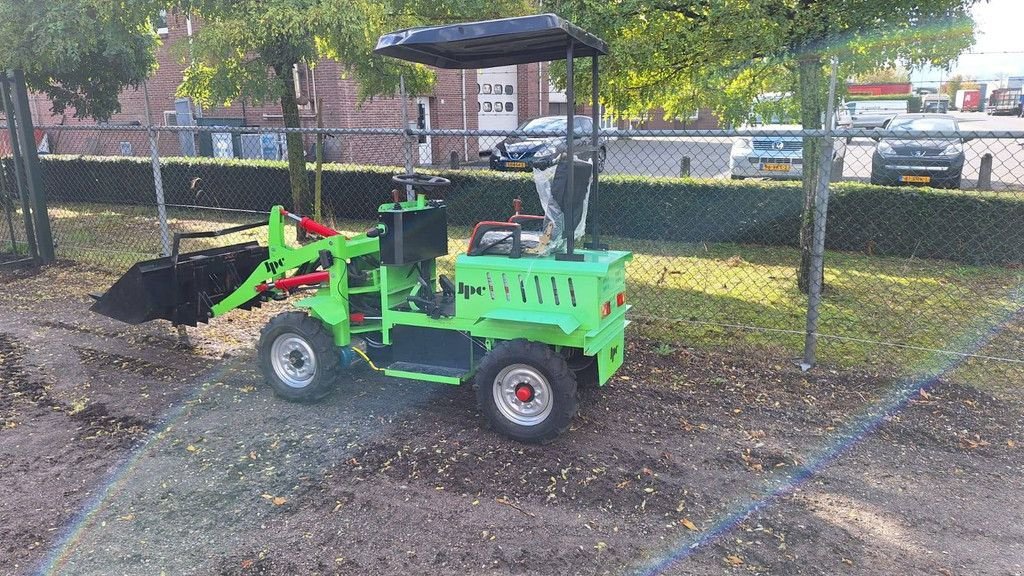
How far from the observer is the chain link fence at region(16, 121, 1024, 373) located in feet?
20.2

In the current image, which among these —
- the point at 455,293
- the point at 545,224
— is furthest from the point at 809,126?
the point at 455,293

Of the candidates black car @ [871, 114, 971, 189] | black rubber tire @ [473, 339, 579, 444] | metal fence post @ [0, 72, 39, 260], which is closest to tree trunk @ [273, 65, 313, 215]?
metal fence post @ [0, 72, 39, 260]

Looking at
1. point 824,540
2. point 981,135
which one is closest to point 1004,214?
point 981,135

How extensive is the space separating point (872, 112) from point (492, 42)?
2493 centimetres

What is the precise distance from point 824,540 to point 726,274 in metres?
5.31

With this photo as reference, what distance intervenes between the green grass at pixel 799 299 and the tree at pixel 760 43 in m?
1.00

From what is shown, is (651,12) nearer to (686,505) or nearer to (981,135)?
(981,135)

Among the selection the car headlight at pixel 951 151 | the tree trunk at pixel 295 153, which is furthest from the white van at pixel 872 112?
the tree trunk at pixel 295 153

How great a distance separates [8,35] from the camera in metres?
7.89

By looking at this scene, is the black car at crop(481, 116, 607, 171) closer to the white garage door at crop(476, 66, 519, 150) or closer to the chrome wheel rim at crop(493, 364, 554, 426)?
the chrome wheel rim at crop(493, 364, 554, 426)

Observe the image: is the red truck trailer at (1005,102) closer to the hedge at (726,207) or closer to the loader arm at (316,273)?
the hedge at (726,207)

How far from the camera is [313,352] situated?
15.8 feet

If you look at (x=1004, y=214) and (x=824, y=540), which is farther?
(x=1004, y=214)

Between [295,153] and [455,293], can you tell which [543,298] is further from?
[295,153]
